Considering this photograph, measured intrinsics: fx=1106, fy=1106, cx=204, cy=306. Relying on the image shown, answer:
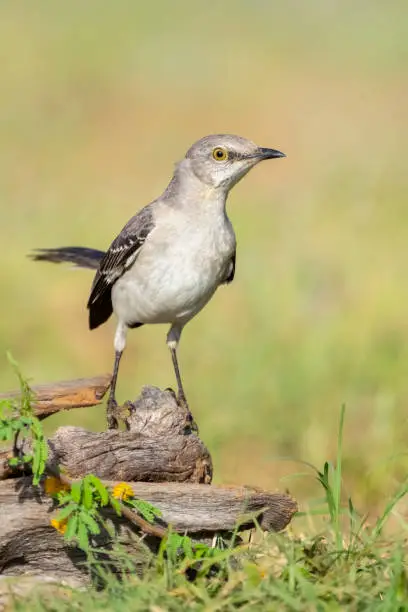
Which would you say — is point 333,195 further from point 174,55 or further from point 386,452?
point 174,55

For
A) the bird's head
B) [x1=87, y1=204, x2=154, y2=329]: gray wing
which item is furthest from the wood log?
the bird's head

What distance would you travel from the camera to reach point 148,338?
11148mm

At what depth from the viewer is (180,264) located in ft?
19.9

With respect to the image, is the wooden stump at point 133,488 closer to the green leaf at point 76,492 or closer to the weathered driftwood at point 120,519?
the weathered driftwood at point 120,519

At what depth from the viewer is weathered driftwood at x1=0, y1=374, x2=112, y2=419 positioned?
538 cm

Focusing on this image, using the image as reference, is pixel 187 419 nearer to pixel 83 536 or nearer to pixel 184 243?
pixel 184 243

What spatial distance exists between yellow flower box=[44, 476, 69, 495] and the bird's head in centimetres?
220

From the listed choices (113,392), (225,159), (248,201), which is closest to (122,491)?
(113,392)

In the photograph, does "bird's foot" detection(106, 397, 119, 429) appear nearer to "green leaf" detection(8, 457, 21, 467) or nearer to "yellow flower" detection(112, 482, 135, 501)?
"yellow flower" detection(112, 482, 135, 501)

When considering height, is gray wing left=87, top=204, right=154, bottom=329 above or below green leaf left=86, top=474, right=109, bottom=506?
above

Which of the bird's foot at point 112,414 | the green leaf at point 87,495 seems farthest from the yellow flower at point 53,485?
the bird's foot at point 112,414

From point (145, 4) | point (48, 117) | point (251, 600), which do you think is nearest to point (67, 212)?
point (48, 117)

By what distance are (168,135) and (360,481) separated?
10558 mm

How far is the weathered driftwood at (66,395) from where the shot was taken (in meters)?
5.38
